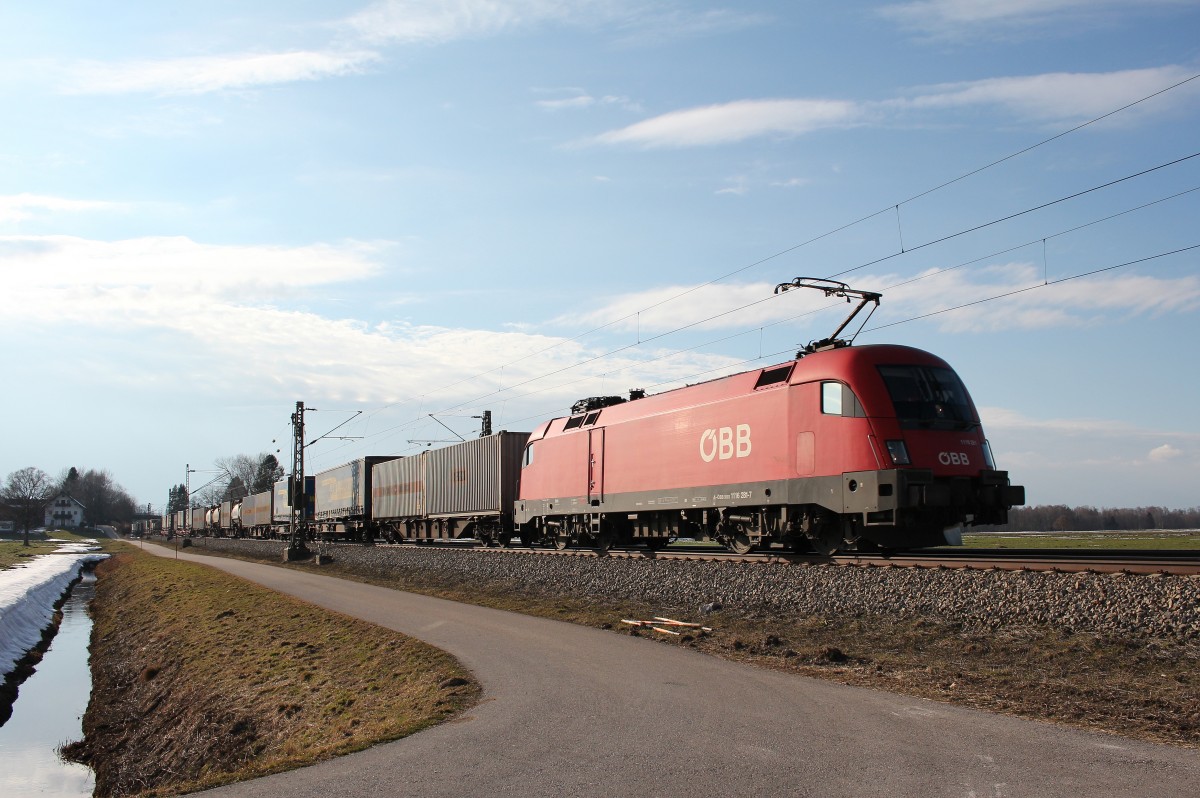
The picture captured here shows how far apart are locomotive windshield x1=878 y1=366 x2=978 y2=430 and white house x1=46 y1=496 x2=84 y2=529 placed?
18341 cm

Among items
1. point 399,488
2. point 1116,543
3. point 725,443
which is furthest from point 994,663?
point 399,488

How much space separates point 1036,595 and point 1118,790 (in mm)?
6100

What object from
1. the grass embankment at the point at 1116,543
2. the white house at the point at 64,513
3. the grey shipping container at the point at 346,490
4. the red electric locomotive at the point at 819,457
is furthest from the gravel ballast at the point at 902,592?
the white house at the point at 64,513

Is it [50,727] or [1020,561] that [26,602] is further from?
[1020,561]

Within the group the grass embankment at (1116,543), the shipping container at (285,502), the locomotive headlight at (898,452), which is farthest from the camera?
the shipping container at (285,502)

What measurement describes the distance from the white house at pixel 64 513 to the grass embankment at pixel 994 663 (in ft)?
606

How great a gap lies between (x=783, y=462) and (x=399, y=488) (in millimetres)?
27883

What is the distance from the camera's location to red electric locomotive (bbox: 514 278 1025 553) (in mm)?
16062

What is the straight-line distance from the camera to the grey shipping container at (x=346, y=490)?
47938 millimetres

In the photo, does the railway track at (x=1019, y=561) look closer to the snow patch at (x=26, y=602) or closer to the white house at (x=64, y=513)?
the snow patch at (x=26, y=602)

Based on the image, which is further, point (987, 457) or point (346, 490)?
point (346, 490)

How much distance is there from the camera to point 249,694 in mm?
14508

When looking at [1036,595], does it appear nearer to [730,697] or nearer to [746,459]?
[730,697]

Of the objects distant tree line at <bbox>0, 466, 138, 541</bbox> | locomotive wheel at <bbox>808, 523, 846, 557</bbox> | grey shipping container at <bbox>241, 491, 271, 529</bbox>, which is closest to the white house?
distant tree line at <bbox>0, 466, 138, 541</bbox>
